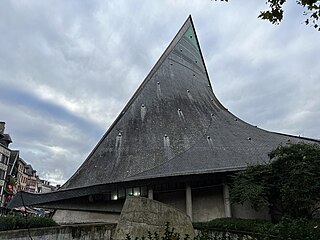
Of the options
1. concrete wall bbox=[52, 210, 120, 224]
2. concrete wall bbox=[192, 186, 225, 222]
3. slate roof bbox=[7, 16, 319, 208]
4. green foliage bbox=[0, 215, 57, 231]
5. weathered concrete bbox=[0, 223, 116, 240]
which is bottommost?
weathered concrete bbox=[0, 223, 116, 240]

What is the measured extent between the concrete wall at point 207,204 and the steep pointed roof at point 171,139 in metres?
2.49

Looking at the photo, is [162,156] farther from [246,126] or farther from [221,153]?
[246,126]

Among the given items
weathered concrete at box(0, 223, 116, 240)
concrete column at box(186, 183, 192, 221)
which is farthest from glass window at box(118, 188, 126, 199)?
weathered concrete at box(0, 223, 116, 240)

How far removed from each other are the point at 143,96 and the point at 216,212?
14.3m

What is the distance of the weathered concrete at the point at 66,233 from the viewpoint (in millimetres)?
7309

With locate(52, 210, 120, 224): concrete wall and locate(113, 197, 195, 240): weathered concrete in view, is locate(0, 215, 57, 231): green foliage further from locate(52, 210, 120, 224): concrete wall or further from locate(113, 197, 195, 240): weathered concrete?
locate(52, 210, 120, 224): concrete wall

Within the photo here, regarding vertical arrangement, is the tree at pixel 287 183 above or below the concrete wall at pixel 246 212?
above

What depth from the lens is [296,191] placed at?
43.1 ft

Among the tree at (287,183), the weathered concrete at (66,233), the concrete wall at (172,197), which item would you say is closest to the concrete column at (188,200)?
the concrete wall at (172,197)

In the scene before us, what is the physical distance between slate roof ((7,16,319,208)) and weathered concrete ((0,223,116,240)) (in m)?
9.70

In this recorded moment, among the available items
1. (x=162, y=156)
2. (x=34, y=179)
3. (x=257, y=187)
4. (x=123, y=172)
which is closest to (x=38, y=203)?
(x=123, y=172)

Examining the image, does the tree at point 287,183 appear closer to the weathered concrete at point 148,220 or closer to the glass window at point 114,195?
the glass window at point 114,195

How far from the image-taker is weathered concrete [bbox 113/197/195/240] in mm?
5684

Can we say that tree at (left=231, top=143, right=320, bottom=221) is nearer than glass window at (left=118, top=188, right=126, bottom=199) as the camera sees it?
Yes
